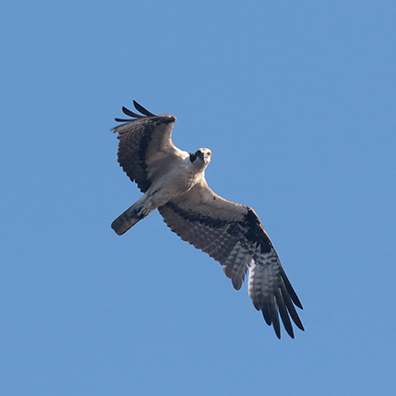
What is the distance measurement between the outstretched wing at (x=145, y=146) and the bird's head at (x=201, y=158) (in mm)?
375

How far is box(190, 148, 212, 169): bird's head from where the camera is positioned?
1045 cm

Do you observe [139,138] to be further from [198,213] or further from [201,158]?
[198,213]

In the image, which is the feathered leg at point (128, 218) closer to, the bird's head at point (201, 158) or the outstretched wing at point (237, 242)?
the outstretched wing at point (237, 242)

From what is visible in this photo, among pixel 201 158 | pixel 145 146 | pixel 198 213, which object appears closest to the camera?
pixel 201 158

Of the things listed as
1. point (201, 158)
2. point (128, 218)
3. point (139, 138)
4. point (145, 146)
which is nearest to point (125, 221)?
point (128, 218)

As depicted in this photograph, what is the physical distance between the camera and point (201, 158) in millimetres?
10453

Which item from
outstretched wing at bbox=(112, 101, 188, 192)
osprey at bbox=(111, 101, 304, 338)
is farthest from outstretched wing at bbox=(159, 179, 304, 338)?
outstretched wing at bbox=(112, 101, 188, 192)

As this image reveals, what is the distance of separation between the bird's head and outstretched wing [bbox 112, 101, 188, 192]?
1.23 feet

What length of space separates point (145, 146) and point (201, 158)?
1.10 metres

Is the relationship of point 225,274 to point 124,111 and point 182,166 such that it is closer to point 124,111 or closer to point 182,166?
point 182,166

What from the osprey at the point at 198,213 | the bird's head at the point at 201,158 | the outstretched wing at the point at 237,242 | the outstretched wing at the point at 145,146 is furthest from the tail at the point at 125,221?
the bird's head at the point at 201,158

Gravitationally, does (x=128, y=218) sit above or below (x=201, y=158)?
below

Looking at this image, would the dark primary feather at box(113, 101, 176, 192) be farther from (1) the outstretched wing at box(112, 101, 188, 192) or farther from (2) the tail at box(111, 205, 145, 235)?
(2) the tail at box(111, 205, 145, 235)

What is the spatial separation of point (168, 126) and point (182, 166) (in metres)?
0.83
